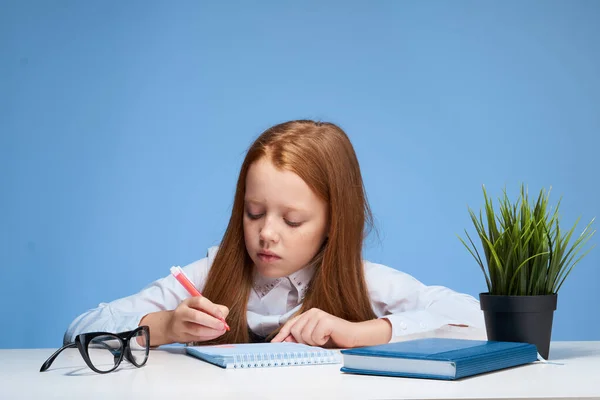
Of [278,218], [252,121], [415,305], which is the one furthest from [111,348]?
[252,121]

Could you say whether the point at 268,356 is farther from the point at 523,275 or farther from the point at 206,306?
the point at 523,275

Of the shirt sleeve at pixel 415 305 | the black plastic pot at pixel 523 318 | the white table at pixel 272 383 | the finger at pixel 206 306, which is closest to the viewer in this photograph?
the white table at pixel 272 383

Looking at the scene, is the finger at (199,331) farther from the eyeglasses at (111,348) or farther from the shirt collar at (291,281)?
the shirt collar at (291,281)

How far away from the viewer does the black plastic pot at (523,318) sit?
1.13 metres

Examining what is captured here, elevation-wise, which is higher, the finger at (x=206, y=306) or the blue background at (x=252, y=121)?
the blue background at (x=252, y=121)

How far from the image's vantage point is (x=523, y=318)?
44.6 inches

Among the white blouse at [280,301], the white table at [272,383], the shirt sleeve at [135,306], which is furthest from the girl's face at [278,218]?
the white table at [272,383]

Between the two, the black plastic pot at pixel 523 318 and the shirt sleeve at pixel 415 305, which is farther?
the shirt sleeve at pixel 415 305

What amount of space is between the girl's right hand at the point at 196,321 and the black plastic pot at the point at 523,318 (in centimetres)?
39

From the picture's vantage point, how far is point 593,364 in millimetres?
1106

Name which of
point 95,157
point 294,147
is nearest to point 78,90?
point 95,157

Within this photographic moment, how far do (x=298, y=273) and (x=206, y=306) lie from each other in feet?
1.08

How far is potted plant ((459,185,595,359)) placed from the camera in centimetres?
113

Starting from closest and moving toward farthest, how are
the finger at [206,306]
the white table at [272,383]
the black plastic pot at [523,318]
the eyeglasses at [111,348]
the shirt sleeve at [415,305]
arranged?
the white table at [272,383] < the eyeglasses at [111,348] < the black plastic pot at [523,318] < the finger at [206,306] < the shirt sleeve at [415,305]
